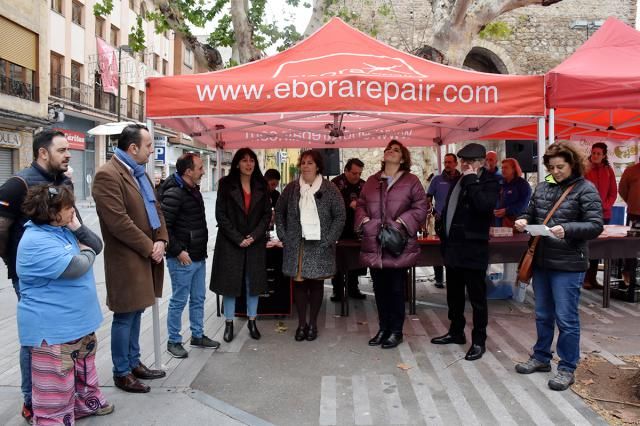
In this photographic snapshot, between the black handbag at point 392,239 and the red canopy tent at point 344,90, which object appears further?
the black handbag at point 392,239

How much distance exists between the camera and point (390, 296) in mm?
4992

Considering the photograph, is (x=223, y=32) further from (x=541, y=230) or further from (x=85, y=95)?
(x=85, y=95)

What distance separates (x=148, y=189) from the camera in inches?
154

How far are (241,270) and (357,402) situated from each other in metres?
1.81

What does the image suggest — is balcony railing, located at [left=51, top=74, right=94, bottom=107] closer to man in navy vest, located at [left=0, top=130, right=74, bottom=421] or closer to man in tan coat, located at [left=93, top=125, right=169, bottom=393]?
man in tan coat, located at [left=93, top=125, right=169, bottom=393]

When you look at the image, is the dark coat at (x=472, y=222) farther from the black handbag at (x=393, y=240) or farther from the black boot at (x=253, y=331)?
the black boot at (x=253, y=331)

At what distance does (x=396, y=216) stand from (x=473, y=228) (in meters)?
0.70

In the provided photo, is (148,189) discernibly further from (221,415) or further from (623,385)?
(623,385)

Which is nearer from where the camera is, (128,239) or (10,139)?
(128,239)

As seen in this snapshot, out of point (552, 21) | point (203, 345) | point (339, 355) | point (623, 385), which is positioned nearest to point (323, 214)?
point (339, 355)

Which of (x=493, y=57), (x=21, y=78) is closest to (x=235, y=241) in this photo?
(x=493, y=57)

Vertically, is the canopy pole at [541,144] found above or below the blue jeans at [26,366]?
above

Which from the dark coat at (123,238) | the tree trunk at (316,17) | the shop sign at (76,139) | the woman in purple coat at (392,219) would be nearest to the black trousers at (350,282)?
the woman in purple coat at (392,219)

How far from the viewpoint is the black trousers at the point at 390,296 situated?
4949 millimetres
